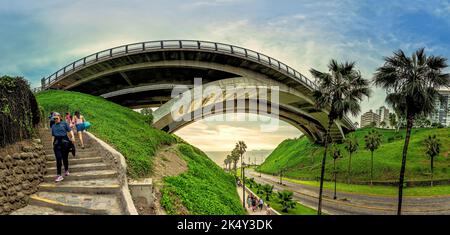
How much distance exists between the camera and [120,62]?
99.3ft

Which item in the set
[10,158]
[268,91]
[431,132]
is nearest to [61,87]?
[268,91]

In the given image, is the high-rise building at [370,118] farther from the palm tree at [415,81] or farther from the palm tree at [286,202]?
the palm tree at [415,81]

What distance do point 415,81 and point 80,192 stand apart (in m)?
17.5

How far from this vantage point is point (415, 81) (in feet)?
50.5

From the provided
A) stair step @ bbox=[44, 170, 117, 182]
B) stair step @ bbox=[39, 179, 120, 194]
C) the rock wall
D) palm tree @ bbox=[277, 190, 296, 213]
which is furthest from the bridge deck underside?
stair step @ bbox=[39, 179, 120, 194]

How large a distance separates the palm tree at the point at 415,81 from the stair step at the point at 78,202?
51.8ft

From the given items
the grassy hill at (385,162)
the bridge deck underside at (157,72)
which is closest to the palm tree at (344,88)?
the bridge deck underside at (157,72)

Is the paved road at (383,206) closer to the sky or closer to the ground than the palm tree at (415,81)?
closer to the ground

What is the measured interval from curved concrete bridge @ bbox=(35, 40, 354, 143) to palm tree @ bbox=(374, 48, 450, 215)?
17.0 meters

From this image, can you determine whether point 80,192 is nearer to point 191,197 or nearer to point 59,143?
point 59,143

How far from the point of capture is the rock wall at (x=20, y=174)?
6285mm

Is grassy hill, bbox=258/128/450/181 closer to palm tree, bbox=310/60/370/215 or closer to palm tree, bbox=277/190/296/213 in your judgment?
palm tree, bbox=277/190/296/213

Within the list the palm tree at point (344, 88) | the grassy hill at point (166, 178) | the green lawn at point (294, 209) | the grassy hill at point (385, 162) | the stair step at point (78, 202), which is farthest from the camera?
the grassy hill at point (385, 162)

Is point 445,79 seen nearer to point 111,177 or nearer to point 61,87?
point 111,177
